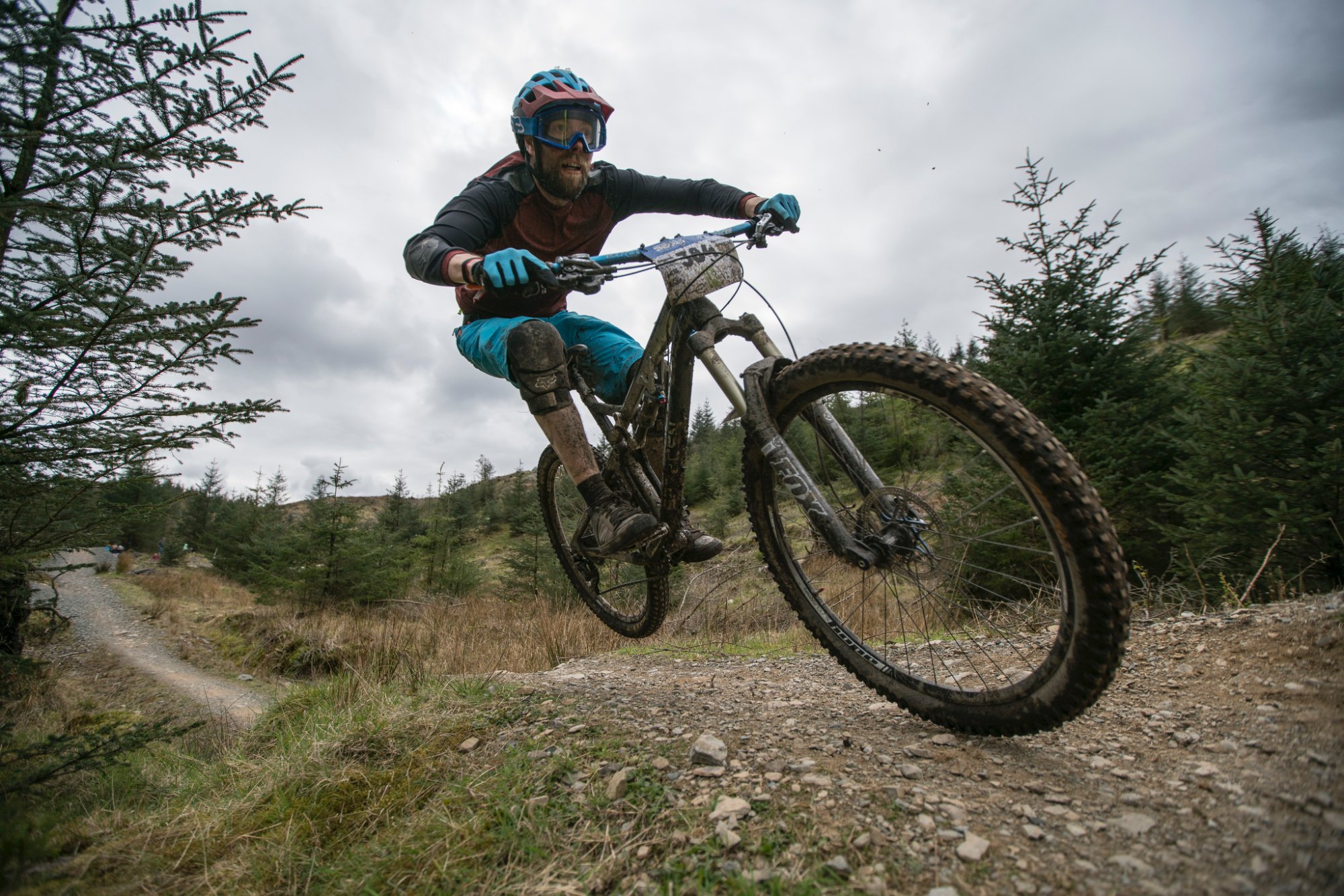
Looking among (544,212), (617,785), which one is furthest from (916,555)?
(544,212)

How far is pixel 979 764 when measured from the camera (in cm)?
150

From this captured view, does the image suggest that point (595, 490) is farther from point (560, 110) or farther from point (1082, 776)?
point (1082, 776)

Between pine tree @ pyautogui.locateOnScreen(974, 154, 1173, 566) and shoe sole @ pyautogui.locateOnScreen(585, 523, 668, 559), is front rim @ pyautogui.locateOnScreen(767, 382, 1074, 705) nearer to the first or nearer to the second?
shoe sole @ pyautogui.locateOnScreen(585, 523, 668, 559)

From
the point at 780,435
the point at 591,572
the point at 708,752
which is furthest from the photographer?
the point at 591,572

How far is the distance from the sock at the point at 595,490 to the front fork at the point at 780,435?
0.91m

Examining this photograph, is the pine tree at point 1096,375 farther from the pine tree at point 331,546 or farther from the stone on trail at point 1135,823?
the pine tree at point 331,546

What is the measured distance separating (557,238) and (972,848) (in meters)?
3.01

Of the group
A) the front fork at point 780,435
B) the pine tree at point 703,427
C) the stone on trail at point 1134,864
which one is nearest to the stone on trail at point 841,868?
the stone on trail at point 1134,864

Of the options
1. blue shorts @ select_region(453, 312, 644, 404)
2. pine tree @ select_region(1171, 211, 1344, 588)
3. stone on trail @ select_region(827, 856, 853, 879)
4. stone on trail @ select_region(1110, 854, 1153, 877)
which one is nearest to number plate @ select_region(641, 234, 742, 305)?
blue shorts @ select_region(453, 312, 644, 404)

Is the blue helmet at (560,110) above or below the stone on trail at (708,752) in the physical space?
above

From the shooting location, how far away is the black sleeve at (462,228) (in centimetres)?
239

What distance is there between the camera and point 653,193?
3184mm

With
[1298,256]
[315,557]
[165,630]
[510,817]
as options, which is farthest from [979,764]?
[165,630]

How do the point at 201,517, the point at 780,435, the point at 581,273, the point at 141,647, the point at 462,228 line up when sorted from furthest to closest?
1. the point at 201,517
2. the point at 141,647
3. the point at 462,228
4. the point at 581,273
5. the point at 780,435
